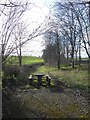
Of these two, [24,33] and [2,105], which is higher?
[24,33]

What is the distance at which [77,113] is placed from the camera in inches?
374

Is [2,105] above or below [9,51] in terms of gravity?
below

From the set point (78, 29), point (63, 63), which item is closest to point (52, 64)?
point (63, 63)

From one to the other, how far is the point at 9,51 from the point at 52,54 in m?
48.1

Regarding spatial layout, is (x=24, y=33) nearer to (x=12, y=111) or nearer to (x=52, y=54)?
(x=12, y=111)

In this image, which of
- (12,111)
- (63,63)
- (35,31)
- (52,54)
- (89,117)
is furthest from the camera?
(63,63)

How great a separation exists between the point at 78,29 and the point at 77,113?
1102 inches

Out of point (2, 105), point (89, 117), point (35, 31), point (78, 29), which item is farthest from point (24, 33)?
point (78, 29)

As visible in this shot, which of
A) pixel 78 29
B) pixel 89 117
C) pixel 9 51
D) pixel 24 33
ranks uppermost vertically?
pixel 78 29

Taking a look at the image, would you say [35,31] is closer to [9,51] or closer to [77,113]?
[9,51]

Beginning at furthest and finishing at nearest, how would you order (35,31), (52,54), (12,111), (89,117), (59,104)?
1. (52,54)
2. (59,104)
3. (35,31)
4. (89,117)
5. (12,111)

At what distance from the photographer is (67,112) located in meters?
9.46

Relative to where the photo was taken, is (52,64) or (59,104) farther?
(52,64)

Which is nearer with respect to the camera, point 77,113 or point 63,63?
point 77,113
